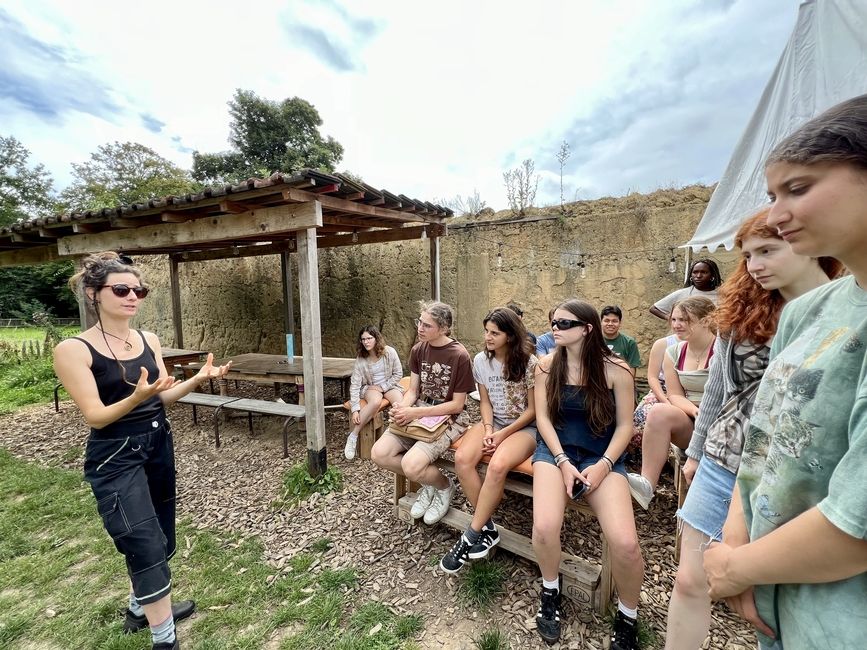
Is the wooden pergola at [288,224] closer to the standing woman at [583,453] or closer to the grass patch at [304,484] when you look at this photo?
the grass patch at [304,484]

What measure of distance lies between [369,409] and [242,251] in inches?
176

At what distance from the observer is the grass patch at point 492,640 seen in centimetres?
186

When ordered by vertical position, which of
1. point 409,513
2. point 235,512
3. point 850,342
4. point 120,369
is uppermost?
point 850,342

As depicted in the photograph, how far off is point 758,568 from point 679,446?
6.49 ft

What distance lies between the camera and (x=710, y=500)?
1424mm

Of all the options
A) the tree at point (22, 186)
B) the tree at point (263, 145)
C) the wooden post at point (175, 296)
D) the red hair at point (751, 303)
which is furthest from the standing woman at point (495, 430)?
the tree at point (22, 186)

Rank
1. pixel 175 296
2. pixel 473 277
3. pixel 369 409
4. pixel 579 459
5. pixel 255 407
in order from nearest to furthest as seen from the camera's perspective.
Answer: pixel 579 459
pixel 369 409
pixel 255 407
pixel 473 277
pixel 175 296

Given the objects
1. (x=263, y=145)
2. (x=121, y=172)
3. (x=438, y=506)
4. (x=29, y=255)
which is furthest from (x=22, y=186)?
(x=438, y=506)

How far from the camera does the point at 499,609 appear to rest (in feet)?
6.84

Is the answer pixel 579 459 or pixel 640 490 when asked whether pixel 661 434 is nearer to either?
pixel 640 490

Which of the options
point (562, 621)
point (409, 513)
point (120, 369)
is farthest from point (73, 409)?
point (562, 621)

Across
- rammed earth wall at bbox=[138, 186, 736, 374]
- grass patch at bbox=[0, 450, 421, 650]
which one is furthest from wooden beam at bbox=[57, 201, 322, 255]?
rammed earth wall at bbox=[138, 186, 736, 374]

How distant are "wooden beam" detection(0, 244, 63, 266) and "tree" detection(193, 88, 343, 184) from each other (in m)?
14.3

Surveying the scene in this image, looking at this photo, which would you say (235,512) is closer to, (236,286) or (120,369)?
(120,369)
